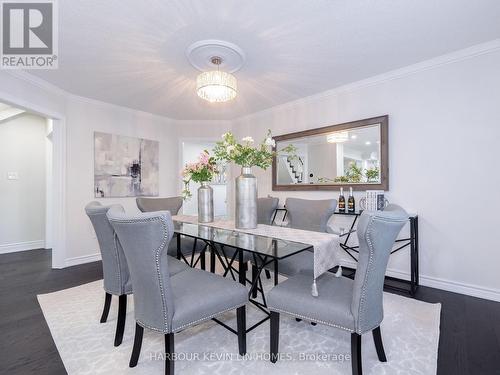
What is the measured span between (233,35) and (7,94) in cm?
255

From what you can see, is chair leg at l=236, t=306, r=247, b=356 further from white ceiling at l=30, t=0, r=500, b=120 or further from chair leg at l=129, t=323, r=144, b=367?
white ceiling at l=30, t=0, r=500, b=120

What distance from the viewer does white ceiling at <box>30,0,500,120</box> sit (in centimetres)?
189

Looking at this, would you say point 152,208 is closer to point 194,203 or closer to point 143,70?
point 143,70

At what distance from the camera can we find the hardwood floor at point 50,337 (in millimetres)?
1555

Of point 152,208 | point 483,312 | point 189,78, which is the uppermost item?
point 189,78

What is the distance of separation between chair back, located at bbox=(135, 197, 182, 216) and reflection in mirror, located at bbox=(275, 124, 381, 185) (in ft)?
5.38

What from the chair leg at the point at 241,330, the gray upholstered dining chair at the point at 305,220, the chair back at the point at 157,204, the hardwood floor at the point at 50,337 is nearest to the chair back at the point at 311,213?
the gray upholstered dining chair at the point at 305,220

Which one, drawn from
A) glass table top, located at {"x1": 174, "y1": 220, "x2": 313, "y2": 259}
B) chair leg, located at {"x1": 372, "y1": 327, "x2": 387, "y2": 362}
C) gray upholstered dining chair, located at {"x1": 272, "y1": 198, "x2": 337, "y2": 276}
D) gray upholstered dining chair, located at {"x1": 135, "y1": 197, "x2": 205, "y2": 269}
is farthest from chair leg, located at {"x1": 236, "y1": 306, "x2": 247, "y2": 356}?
gray upholstered dining chair, located at {"x1": 135, "y1": 197, "x2": 205, "y2": 269}

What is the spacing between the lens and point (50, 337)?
1.87 m

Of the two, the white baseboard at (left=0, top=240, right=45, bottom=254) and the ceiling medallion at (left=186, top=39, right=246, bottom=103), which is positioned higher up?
the ceiling medallion at (left=186, top=39, right=246, bottom=103)

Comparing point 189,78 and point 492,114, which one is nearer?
point 492,114

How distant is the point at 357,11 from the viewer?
193cm

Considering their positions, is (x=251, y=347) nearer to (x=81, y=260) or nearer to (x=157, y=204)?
(x=157, y=204)

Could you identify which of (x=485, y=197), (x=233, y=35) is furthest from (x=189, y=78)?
(x=485, y=197)
